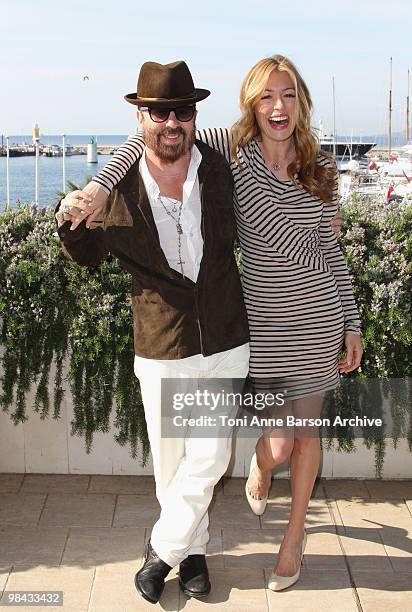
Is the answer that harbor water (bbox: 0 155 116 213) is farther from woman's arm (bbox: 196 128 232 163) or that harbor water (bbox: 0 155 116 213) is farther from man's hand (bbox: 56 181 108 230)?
man's hand (bbox: 56 181 108 230)

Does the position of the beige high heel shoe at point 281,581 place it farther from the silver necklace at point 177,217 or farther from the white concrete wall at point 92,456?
the silver necklace at point 177,217

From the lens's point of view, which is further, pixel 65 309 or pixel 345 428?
pixel 345 428

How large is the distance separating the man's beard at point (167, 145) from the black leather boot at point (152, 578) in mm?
1480

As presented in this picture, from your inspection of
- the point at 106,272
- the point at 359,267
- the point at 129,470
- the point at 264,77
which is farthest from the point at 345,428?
the point at 264,77

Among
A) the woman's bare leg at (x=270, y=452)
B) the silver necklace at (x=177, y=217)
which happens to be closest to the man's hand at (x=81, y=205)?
the silver necklace at (x=177, y=217)

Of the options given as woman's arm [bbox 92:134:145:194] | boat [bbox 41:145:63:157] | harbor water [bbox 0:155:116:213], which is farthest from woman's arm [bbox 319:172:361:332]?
boat [bbox 41:145:63:157]

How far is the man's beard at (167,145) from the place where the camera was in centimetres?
280

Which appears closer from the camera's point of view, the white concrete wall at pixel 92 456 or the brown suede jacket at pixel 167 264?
the brown suede jacket at pixel 167 264

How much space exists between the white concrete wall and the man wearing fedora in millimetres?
1052

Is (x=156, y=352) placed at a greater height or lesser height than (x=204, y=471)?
greater

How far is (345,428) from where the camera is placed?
4008mm

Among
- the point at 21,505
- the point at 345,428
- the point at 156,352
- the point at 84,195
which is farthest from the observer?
the point at 345,428

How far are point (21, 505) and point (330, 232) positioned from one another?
1.88 meters

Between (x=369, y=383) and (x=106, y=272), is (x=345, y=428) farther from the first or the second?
(x=106, y=272)
